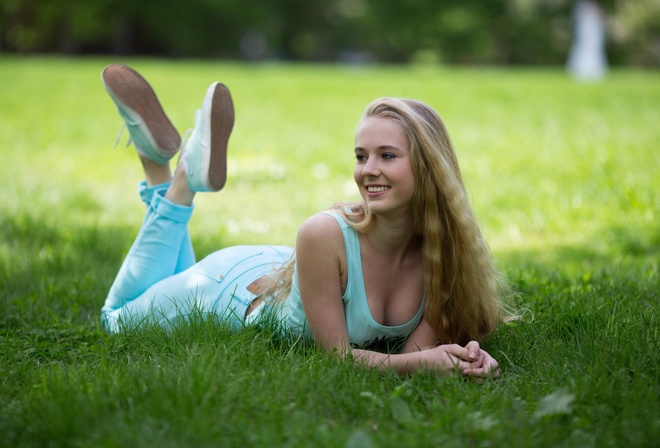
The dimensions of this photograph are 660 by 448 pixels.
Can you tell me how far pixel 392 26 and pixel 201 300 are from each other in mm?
A: 41810

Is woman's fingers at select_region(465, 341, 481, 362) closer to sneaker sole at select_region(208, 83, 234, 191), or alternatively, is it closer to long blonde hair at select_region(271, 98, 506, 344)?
long blonde hair at select_region(271, 98, 506, 344)

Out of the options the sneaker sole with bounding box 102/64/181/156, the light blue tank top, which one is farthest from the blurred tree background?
the light blue tank top

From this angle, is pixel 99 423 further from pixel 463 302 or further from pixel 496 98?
pixel 496 98

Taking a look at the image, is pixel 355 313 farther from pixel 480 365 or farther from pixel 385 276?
pixel 480 365

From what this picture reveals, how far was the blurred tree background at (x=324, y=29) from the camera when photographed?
130ft

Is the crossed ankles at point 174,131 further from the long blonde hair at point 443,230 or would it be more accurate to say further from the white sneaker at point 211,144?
the long blonde hair at point 443,230

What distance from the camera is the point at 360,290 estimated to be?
3.16 m

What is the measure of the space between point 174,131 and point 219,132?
16.3 inches

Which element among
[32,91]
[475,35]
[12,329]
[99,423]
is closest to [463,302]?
[99,423]

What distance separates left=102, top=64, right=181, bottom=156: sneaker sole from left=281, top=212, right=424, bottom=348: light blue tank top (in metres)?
1.32

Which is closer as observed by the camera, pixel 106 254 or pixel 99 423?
pixel 99 423

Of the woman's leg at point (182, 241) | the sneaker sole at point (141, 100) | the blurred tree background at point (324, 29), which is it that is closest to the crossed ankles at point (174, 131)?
the sneaker sole at point (141, 100)

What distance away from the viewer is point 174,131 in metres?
4.24

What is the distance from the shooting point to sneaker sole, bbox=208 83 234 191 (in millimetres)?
3918
